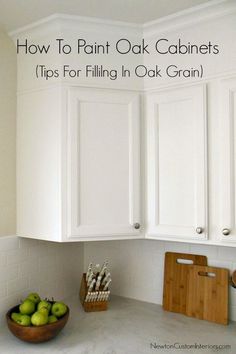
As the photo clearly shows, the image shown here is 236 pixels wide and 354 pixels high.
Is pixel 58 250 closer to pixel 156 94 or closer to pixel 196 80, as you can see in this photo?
pixel 156 94

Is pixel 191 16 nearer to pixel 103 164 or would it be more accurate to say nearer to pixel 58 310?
pixel 103 164

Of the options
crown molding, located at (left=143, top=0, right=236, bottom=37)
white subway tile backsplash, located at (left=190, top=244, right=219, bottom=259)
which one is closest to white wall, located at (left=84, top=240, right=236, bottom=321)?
white subway tile backsplash, located at (left=190, top=244, right=219, bottom=259)

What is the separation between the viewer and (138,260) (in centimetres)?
200

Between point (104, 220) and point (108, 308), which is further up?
point (104, 220)

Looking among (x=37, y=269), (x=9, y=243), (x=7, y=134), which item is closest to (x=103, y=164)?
(x=7, y=134)

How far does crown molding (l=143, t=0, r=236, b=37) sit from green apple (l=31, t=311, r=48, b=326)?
56.0 inches

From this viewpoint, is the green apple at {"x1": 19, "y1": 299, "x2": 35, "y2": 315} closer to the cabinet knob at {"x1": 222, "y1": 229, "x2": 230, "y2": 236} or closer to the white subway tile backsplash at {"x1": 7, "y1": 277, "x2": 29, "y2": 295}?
the white subway tile backsplash at {"x1": 7, "y1": 277, "x2": 29, "y2": 295}

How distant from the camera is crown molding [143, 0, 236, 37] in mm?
1431

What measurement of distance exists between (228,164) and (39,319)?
3.51 feet

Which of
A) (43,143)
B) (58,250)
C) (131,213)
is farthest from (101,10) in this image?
(58,250)

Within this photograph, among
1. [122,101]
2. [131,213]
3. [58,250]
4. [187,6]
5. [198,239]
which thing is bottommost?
[58,250]

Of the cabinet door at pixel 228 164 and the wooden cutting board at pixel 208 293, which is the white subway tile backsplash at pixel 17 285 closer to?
the wooden cutting board at pixel 208 293

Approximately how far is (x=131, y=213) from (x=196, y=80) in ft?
2.30

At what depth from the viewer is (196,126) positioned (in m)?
1.50
